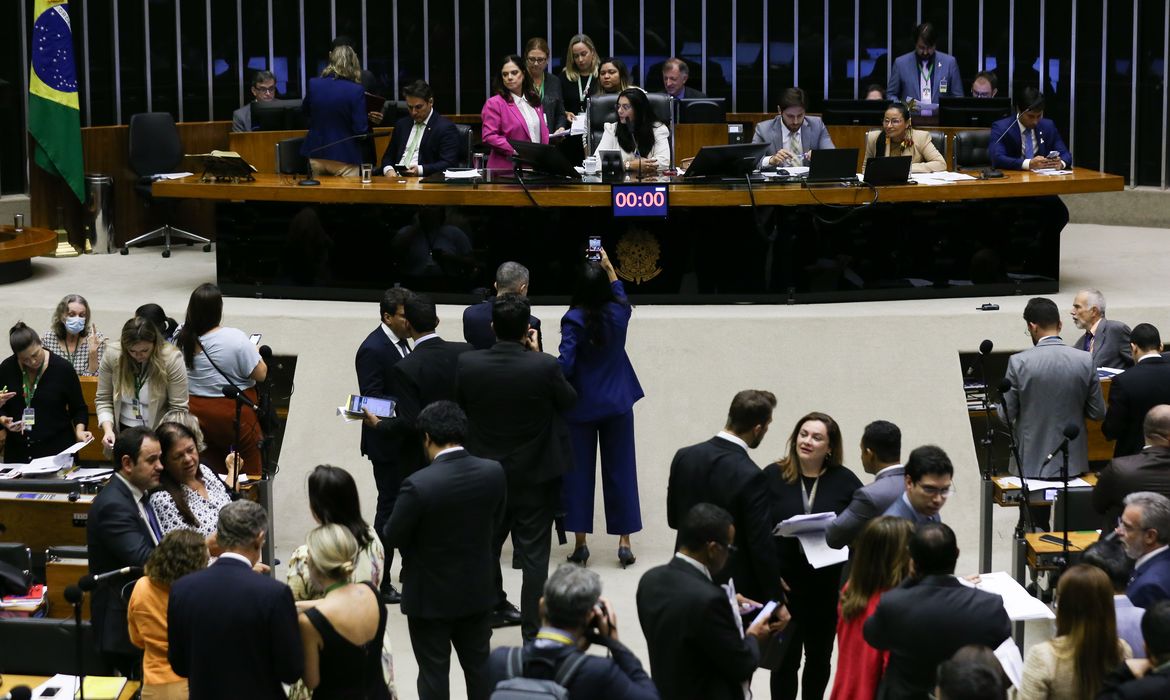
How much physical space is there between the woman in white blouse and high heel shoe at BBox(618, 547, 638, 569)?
9.91 ft

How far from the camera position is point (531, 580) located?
23.2 ft

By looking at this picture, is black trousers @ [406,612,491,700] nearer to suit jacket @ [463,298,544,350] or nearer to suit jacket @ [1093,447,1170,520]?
suit jacket @ [463,298,544,350]

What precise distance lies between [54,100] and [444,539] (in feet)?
28.0

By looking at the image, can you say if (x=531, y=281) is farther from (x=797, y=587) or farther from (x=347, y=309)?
(x=797, y=587)

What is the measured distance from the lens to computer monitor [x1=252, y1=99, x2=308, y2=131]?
44.7ft

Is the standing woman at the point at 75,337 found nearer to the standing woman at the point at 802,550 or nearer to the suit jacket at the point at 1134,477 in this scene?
the standing woman at the point at 802,550

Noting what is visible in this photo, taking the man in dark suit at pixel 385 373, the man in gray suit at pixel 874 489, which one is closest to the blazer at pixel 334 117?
the man in dark suit at pixel 385 373

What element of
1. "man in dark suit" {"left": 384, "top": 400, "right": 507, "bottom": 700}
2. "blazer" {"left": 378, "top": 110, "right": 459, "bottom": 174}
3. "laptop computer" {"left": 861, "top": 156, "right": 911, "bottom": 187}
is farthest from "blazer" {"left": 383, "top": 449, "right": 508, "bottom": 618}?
"blazer" {"left": 378, "top": 110, "right": 459, "bottom": 174}

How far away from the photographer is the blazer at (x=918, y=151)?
11070 millimetres

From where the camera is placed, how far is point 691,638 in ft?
15.5

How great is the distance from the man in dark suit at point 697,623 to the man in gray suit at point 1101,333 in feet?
13.7

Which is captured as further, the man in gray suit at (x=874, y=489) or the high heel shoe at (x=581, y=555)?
the high heel shoe at (x=581, y=555)

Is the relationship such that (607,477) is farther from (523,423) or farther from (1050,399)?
(1050,399)

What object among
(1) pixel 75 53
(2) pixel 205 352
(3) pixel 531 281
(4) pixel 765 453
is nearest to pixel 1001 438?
(4) pixel 765 453
